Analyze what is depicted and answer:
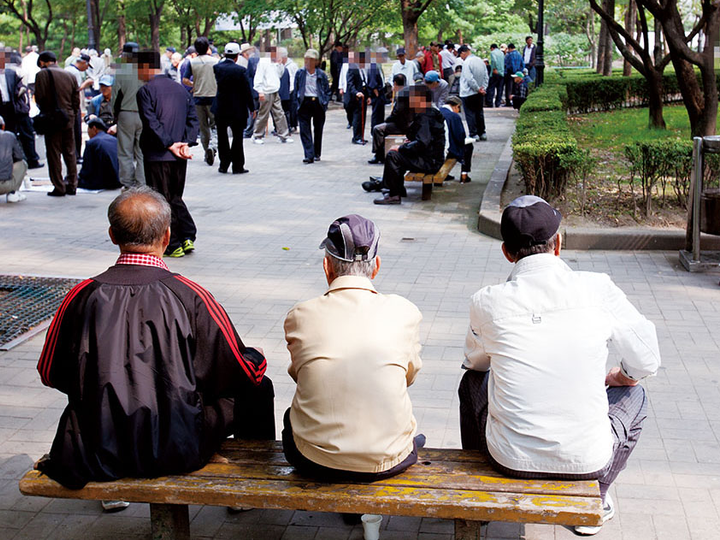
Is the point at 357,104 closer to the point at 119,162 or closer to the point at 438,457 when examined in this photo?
the point at 119,162

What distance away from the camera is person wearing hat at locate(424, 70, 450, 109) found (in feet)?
43.9

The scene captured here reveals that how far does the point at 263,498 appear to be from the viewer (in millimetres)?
3178

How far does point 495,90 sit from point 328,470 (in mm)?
24073

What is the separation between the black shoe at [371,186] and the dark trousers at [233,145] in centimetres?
264

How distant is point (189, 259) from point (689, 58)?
7223mm

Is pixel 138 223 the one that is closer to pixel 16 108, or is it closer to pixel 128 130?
pixel 128 130

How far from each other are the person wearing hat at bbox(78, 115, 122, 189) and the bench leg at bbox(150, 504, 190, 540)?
9779 millimetres

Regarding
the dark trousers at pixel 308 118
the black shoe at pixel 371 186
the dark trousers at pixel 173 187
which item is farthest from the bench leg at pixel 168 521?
the dark trousers at pixel 308 118

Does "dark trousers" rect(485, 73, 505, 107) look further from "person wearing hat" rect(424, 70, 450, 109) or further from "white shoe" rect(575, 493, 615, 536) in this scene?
"white shoe" rect(575, 493, 615, 536)

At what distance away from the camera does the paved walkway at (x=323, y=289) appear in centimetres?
386

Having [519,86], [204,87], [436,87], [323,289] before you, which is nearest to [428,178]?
[436,87]

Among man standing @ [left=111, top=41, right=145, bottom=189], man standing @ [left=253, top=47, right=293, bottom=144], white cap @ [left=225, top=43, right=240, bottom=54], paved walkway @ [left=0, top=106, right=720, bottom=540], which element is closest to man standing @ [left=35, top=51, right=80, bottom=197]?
paved walkway @ [left=0, top=106, right=720, bottom=540]

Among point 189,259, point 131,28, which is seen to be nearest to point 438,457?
point 189,259

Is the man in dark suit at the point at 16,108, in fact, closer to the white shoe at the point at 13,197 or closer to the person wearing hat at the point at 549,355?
the white shoe at the point at 13,197
